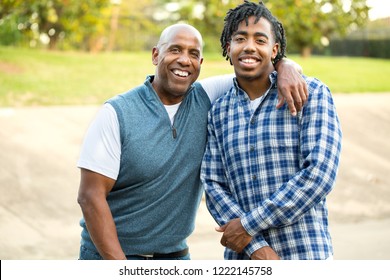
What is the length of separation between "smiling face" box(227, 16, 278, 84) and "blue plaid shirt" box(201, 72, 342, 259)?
0.07 metres

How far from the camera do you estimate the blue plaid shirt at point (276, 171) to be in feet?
8.45

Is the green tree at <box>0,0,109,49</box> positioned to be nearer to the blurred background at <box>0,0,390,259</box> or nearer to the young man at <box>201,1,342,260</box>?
the blurred background at <box>0,0,390,259</box>

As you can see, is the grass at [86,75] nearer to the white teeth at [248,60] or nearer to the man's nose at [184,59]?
the man's nose at [184,59]

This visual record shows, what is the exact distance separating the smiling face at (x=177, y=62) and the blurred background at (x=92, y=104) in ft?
10.5

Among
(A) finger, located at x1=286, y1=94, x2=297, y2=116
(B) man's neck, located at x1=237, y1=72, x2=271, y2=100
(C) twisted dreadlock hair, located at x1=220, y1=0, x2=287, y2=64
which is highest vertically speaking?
(C) twisted dreadlock hair, located at x1=220, y1=0, x2=287, y2=64

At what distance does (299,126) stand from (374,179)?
5.93 meters

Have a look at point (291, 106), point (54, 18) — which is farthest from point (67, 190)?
point (54, 18)

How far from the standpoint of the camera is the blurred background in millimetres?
6500

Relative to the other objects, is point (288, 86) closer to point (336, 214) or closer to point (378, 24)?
point (336, 214)

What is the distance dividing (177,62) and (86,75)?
8914 millimetres

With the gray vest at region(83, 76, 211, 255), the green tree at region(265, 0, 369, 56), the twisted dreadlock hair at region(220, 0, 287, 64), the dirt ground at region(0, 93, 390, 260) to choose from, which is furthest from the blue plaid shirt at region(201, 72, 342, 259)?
the green tree at region(265, 0, 369, 56)

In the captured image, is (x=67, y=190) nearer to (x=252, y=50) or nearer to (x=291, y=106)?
(x=252, y=50)

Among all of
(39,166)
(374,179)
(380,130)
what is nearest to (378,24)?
(380,130)

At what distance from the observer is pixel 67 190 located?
7.24m
